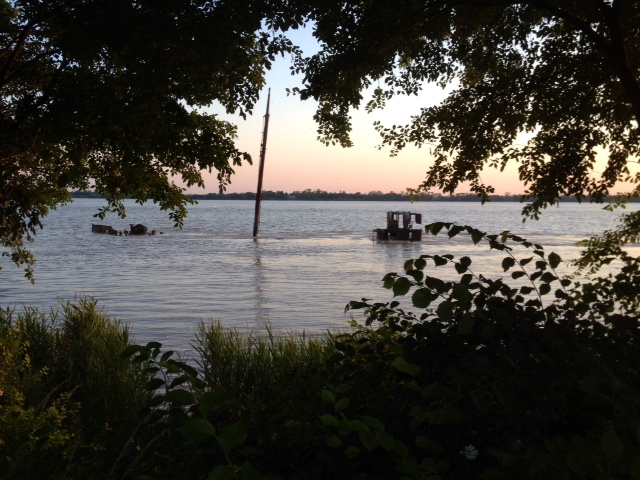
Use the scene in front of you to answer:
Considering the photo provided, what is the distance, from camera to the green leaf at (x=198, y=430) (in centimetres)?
199

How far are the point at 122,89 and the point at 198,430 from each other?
568 centimetres

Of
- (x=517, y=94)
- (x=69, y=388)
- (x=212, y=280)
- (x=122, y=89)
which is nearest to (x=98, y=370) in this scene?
(x=69, y=388)

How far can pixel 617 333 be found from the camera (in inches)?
125

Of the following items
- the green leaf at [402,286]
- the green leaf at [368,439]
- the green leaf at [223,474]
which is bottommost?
the green leaf at [223,474]

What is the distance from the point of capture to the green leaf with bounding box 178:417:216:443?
1.99m

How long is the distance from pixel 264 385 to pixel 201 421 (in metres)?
6.29

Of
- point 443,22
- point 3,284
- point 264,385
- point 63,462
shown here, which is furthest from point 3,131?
point 3,284

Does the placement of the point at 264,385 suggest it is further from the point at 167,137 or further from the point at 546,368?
the point at 546,368

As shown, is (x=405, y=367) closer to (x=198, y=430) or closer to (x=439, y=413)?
(x=439, y=413)

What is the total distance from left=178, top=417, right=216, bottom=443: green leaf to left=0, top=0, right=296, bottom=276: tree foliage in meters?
3.32

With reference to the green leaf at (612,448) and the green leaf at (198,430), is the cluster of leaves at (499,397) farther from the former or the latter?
the green leaf at (198,430)

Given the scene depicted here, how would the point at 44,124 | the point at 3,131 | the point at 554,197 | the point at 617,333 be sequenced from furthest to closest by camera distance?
the point at 554,197, the point at 3,131, the point at 44,124, the point at 617,333

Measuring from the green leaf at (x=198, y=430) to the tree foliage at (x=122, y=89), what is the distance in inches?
131

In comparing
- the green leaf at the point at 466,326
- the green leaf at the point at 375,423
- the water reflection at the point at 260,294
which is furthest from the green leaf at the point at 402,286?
the water reflection at the point at 260,294
